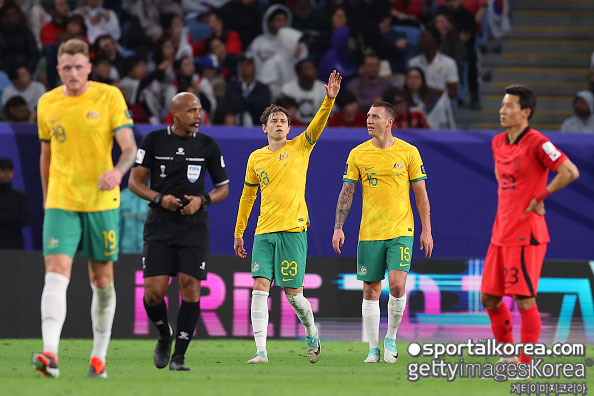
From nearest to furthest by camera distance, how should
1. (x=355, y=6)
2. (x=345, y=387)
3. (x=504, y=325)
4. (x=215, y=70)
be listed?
(x=345, y=387), (x=504, y=325), (x=215, y=70), (x=355, y=6)

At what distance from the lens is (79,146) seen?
799 cm

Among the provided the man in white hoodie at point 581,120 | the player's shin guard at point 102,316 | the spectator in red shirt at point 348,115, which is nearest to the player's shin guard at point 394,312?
the player's shin guard at point 102,316

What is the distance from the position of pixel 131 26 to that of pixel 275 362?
9.34 metres

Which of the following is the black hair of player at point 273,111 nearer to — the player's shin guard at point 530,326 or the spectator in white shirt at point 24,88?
the player's shin guard at point 530,326

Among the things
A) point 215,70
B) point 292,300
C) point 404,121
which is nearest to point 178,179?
point 292,300

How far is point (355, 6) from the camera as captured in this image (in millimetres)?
17672

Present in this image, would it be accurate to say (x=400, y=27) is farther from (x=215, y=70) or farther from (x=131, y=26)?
(x=131, y=26)

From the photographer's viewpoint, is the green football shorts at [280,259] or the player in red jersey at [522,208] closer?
the player in red jersey at [522,208]

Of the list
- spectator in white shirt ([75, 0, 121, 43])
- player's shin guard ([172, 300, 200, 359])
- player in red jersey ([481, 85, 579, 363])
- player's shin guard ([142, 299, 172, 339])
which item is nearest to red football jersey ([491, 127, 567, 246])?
player in red jersey ([481, 85, 579, 363])

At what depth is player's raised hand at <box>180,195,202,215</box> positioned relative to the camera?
8922 millimetres

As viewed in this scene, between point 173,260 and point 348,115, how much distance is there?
6.38m

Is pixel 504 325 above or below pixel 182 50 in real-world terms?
below

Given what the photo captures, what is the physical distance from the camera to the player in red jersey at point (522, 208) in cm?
854

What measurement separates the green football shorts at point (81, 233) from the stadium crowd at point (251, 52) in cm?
714
